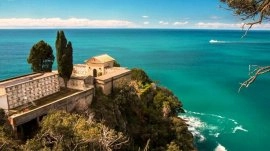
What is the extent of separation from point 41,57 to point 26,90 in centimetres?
819

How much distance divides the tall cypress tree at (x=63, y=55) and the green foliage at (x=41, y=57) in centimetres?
328

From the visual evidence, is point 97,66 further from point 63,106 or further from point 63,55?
point 63,106

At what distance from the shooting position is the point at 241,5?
1244cm

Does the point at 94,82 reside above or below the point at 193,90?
above

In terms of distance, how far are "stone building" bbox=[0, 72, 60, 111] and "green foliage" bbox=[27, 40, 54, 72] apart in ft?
7.73

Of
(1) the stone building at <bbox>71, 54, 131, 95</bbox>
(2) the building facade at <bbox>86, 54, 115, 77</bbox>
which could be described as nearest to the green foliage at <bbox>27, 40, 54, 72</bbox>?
(1) the stone building at <bbox>71, 54, 131, 95</bbox>

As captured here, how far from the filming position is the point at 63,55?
32.0 m

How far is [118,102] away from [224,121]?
975 inches

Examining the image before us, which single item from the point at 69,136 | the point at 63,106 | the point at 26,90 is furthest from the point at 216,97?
the point at 69,136

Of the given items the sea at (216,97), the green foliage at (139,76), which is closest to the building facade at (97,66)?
the green foliage at (139,76)

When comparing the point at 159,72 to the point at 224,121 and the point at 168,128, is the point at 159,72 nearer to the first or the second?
the point at 224,121

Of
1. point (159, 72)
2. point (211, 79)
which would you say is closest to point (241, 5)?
point (211, 79)

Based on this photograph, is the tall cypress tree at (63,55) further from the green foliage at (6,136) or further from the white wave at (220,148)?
the white wave at (220,148)

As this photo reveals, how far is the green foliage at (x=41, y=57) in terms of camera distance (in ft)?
113
